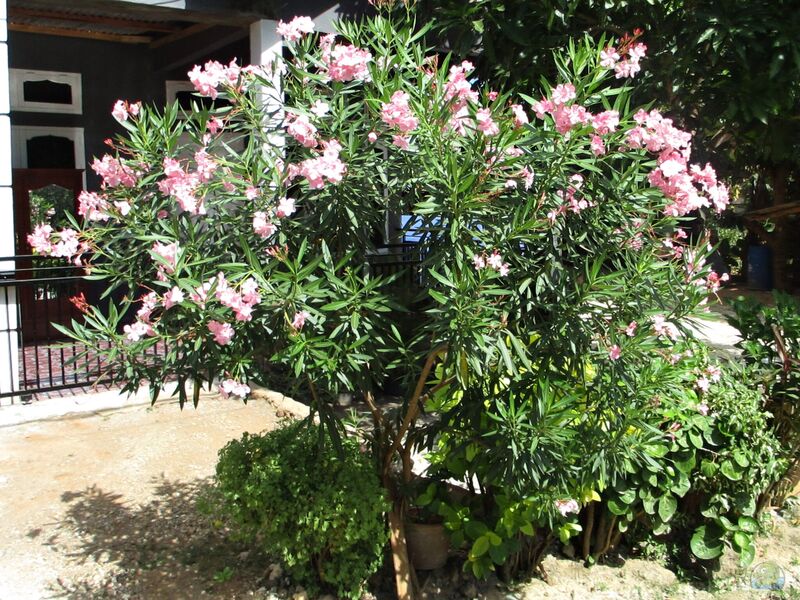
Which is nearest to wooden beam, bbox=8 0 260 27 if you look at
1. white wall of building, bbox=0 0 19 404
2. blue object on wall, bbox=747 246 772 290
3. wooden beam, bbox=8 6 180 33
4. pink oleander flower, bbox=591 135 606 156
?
wooden beam, bbox=8 6 180 33

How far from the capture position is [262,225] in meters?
3.39

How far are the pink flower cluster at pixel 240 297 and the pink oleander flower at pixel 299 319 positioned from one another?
0.20 meters

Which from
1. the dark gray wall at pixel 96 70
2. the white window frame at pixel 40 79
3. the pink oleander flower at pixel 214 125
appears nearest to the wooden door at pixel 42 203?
the dark gray wall at pixel 96 70

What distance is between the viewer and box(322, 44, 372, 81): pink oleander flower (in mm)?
3469

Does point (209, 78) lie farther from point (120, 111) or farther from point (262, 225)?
point (262, 225)

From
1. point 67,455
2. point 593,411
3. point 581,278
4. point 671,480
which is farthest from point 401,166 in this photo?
point 67,455

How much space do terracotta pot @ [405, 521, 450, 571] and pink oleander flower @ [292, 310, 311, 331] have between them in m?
1.71

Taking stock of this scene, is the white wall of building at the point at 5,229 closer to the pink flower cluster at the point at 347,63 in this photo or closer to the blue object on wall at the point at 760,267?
the pink flower cluster at the point at 347,63

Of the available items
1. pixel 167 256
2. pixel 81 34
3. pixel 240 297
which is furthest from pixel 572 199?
pixel 81 34

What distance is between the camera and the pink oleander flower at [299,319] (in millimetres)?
3322

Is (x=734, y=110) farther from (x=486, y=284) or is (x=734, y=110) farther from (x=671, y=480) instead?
(x=486, y=284)

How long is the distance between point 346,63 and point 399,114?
35 centimetres

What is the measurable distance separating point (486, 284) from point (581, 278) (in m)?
0.46

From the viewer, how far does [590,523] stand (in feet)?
16.1
